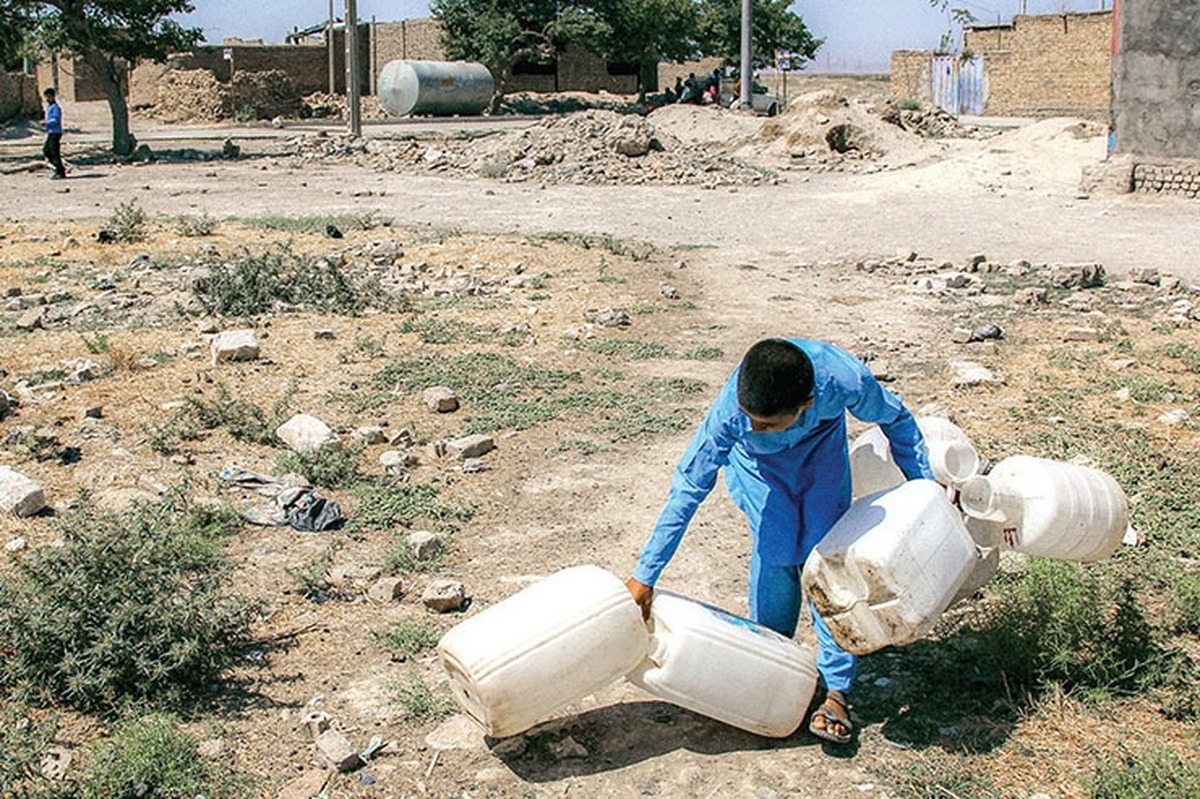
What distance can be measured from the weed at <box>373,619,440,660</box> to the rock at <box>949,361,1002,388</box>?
12.5 ft

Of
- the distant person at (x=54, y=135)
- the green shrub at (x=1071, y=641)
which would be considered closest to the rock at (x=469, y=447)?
the green shrub at (x=1071, y=641)

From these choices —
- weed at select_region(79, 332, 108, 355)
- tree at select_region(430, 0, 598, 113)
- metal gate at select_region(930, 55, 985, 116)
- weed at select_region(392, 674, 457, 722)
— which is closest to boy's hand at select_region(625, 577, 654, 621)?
weed at select_region(392, 674, 457, 722)

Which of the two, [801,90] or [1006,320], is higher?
[801,90]

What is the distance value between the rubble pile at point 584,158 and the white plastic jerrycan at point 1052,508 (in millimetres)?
14873

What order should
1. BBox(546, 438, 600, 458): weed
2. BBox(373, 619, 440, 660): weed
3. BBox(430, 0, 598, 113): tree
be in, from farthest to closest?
BBox(430, 0, 598, 113): tree, BBox(546, 438, 600, 458): weed, BBox(373, 619, 440, 660): weed

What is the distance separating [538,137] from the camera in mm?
20422

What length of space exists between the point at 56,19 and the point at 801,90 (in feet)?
107

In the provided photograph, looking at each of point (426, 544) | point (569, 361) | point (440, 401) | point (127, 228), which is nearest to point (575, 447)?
point (440, 401)

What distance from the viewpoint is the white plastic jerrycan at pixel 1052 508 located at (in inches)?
136

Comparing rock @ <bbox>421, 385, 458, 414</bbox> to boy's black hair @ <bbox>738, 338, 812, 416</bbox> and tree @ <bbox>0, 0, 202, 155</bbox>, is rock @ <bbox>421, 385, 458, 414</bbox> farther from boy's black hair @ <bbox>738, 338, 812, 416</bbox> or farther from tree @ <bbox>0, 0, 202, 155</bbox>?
tree @ <bbox>0, 0, 202, 155</bbox>

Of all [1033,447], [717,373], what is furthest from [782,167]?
[1033,447]

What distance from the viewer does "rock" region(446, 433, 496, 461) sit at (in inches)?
224

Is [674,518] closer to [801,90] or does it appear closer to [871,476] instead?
[871,476]

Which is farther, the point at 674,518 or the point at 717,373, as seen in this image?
the point at 717,373
